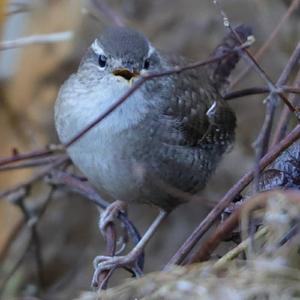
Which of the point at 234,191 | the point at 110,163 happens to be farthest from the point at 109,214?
the point at 234,191

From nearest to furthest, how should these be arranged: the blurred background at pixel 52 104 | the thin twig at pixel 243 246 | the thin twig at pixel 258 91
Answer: the thin twig at pixel 243 246
the thin twig at pixel 258 91
the blurred background at pixel 52 104

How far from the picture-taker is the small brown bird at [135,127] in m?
2.93

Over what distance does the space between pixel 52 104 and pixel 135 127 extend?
202cm

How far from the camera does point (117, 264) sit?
2.80 meters

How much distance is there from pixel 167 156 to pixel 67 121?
38cm

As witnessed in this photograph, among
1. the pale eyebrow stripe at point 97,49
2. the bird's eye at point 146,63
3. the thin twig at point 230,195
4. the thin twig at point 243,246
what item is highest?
the pale eyebrow stripe at point 97,49

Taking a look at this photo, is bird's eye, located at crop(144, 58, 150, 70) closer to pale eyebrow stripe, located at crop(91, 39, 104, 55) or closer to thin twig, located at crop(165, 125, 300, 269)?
pale eyebrow stripe, located at crop(91, 39, 104, 55)

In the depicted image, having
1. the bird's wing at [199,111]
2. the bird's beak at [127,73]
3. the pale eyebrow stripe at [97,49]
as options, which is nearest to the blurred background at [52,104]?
the bird's wing at [199,111]

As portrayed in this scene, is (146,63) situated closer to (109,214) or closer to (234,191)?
(109,214)

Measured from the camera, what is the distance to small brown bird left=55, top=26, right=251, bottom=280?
9.61ft

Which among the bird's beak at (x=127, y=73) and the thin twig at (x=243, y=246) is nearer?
the thin twig at (x=243, y=246)

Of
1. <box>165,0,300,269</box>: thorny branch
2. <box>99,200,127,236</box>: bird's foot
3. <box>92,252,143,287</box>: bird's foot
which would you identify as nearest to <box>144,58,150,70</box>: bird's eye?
<box>99,200,127,236</box>: bird's foot

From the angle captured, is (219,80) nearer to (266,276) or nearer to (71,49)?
(71,49)

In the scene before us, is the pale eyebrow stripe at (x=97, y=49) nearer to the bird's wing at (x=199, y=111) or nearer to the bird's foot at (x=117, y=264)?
the bird's wing at (x=199, y=111)
